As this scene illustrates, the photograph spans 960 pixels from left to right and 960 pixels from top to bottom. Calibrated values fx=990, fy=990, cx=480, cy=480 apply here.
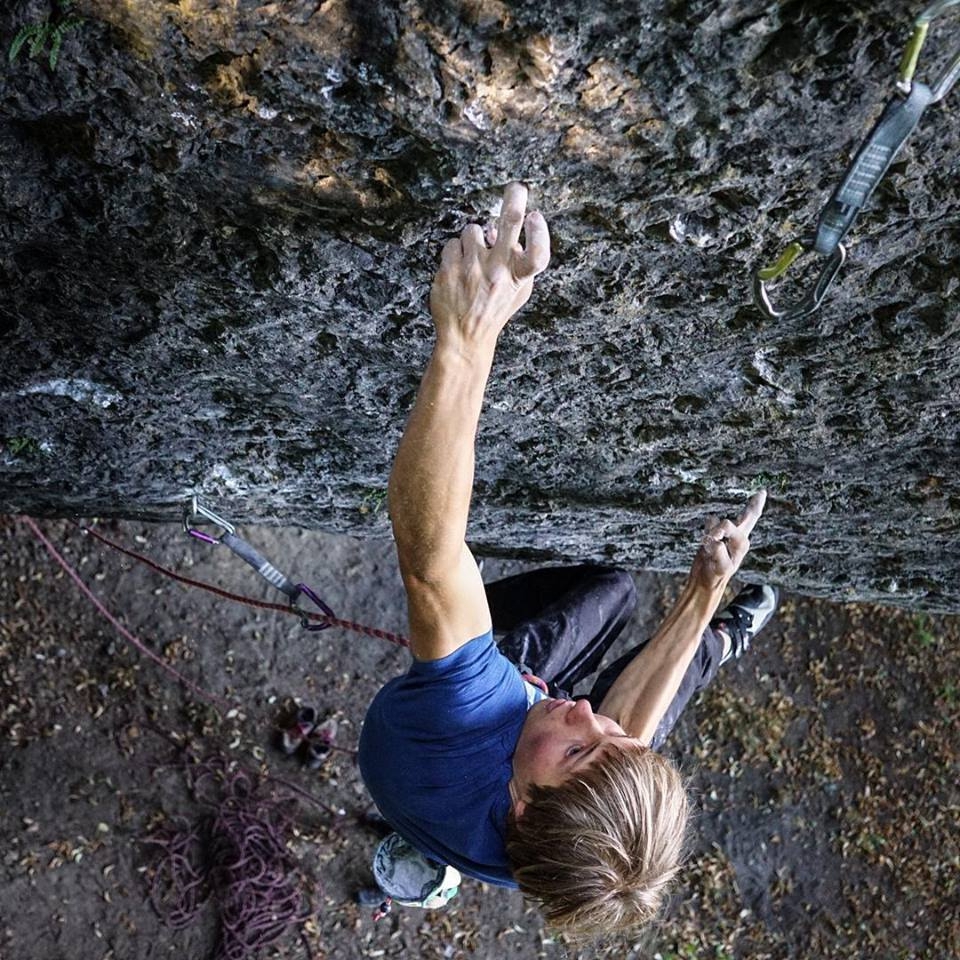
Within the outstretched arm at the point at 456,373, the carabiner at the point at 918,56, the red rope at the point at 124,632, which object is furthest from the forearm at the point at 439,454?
the red rope at the point at 124,632

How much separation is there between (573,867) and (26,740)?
402cm

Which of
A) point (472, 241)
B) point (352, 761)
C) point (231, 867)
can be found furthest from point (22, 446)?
point (352, 761)

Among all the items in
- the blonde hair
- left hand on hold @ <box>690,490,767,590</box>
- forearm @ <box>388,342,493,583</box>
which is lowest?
the blonde hair

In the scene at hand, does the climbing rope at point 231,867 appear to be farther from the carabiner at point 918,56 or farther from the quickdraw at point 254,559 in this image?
the carabiner at point 918,56

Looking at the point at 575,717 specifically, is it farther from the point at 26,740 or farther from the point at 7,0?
the point at 26,740

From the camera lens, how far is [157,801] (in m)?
5.41

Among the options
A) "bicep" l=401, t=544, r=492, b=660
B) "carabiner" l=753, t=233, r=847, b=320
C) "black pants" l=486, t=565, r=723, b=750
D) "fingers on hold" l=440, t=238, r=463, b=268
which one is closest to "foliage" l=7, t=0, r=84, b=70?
"fingers on hold" l=440, t=238, r=463, b=268

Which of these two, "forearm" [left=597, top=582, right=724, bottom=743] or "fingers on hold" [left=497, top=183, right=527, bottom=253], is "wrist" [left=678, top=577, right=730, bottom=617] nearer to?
"forearm" [left=597, top=582, right=724, bottom=743]

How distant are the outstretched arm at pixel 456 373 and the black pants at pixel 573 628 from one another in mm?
1541

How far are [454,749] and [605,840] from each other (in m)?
0.42

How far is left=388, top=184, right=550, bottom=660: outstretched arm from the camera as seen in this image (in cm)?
188

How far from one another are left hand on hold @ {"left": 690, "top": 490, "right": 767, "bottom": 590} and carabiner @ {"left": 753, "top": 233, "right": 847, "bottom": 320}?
841 millimetres

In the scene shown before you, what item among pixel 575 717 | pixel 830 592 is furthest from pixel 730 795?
pixel 575 717

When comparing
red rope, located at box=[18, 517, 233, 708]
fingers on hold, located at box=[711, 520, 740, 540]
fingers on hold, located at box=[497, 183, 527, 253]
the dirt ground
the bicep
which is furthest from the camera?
red rope, located at box=[18, 517, 233, 708]
